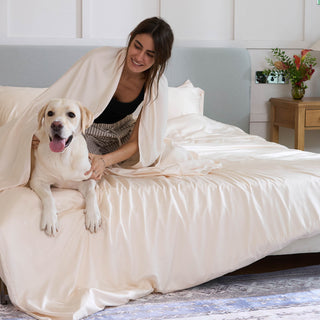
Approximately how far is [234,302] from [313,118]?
7.48 feet

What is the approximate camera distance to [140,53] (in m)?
2.33

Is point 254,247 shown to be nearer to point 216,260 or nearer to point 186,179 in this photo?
point 216,260

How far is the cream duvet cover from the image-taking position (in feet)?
6.50

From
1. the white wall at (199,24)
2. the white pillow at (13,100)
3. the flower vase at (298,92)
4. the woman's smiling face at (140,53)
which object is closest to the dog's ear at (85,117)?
the woman's smiling face at (140,53)

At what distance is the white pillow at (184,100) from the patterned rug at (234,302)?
1.58 metres

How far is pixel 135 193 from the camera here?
2162 mm

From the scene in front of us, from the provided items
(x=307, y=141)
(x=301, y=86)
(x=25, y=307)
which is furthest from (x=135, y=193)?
(x=307, y=141)

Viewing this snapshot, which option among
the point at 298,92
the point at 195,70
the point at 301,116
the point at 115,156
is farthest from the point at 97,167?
the point at 298,92

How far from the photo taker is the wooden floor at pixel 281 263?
8.38 ft

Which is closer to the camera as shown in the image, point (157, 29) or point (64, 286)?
point (64, 286)

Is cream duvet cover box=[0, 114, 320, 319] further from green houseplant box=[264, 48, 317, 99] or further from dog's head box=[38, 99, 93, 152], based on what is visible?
green houseplant box=[264, 48, 317, 99]

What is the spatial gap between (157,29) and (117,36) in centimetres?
181

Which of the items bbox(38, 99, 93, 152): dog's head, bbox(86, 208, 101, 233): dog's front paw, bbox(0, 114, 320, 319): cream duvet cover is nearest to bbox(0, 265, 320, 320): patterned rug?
bbox(0, 114, 320, 319): cream duvet cover

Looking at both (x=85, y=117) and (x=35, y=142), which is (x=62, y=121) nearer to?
(x=85, y=117)
